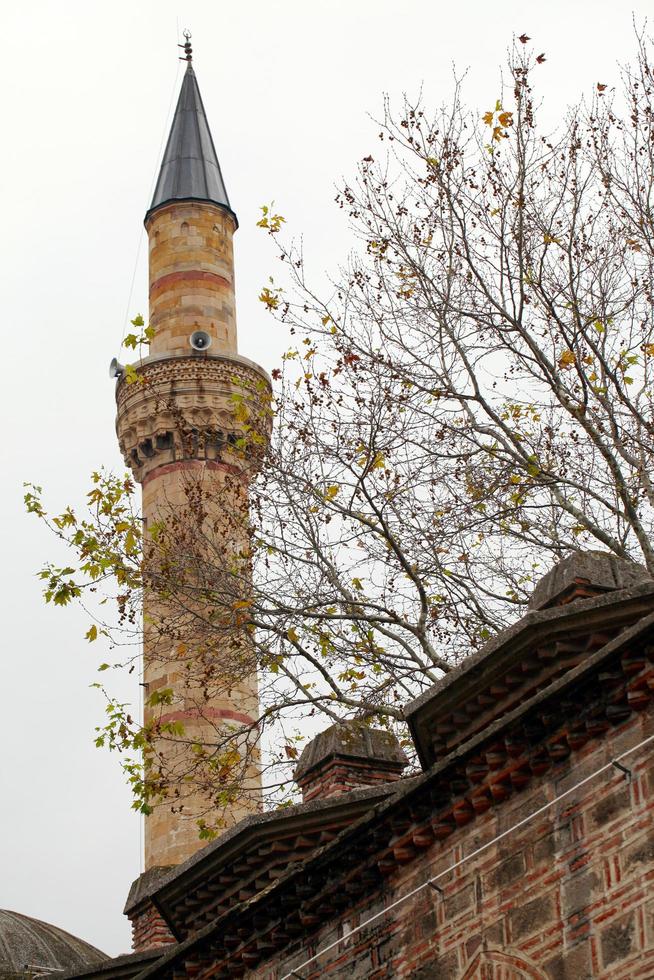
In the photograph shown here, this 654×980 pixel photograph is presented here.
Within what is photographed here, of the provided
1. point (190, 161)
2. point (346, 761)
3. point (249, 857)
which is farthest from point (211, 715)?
point (249, 857)

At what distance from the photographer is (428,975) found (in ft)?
31.1

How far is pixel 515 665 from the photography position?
32.5 feet

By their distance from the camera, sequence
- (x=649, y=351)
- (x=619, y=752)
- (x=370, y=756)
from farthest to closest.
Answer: (x=649, y=351) → (x=370, y=756) → (x=619, y=752)

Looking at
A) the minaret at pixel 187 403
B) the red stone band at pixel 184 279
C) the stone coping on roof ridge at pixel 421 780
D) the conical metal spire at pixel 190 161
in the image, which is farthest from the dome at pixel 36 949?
the conical metal spire at pixel 190 161

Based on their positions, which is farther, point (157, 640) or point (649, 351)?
point (157, 640)

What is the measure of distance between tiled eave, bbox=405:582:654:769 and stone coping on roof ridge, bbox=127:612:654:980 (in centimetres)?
35

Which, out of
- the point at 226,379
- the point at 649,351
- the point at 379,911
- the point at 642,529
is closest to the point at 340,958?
the point at 379,911

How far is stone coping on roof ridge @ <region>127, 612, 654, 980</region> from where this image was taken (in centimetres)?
845

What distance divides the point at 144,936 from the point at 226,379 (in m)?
12.7

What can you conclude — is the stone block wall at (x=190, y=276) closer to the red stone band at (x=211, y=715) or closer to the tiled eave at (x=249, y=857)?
the red stone band at (x=211, y=715)

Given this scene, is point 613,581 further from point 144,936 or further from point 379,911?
point 144,936

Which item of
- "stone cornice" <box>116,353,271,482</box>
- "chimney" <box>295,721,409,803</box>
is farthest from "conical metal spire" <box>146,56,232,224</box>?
"chimney" <box>295,721,409,803</box>

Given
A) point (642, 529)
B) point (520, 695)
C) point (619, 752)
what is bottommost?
point (619, 752)

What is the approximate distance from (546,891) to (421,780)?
1.19 m
